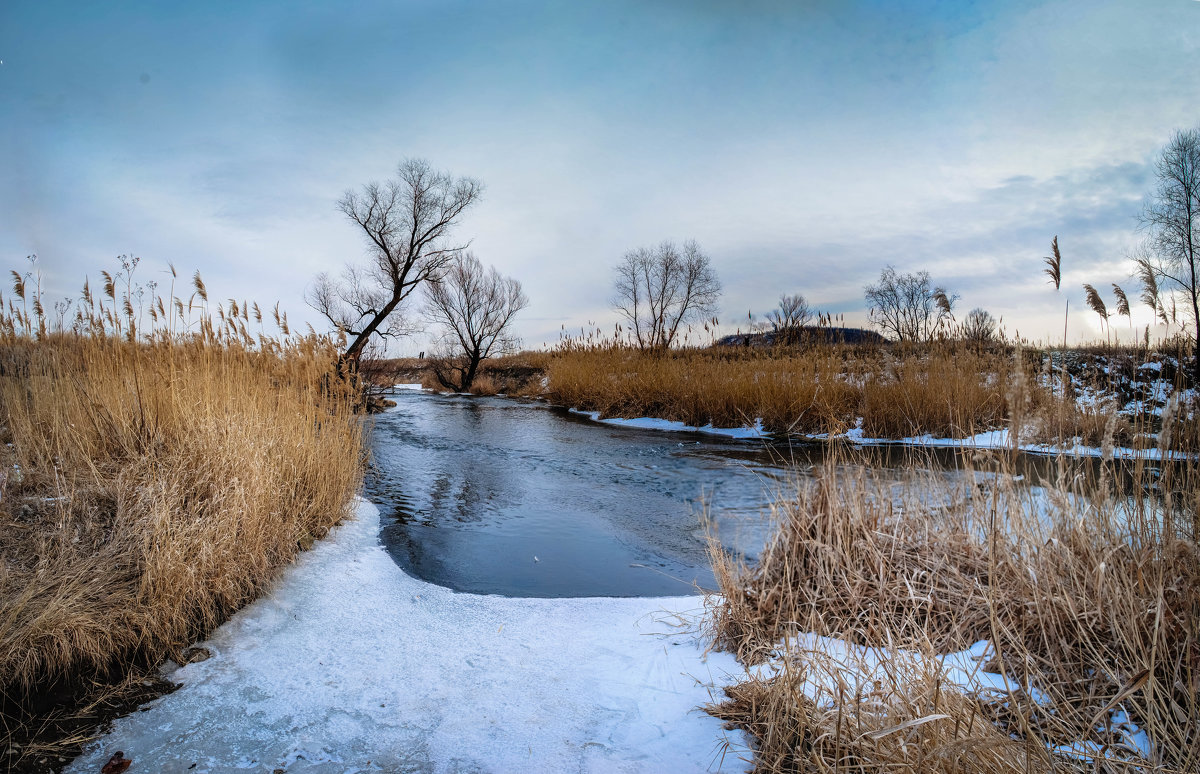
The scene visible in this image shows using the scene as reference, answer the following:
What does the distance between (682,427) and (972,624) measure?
1000 cm

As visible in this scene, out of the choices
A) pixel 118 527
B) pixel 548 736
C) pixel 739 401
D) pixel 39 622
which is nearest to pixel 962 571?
pixel 548 736

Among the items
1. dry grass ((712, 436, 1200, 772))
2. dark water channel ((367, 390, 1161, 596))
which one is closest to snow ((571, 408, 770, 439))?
dark water channel ((367, 390, 1161, 596))

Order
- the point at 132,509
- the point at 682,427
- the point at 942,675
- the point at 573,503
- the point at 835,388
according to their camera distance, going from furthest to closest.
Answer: the point at 682,427 < the point at 835,388 < the point at 573,503 < the point at 132,509 < the point at 942,675

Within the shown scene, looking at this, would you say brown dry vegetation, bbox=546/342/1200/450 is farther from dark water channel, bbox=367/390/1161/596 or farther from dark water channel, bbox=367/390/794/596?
dark water channel, bbox=367/390/794/596

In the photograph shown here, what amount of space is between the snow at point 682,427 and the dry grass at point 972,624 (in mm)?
7545

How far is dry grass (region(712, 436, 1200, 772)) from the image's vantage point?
1.56 m

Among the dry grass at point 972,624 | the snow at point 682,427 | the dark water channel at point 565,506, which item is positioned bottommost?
the dark water channel at point 565,506

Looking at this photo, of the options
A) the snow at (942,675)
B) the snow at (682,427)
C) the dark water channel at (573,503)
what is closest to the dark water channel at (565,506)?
the dark water channel at (573,503)

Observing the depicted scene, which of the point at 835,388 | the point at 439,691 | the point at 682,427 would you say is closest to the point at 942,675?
the point at 439,691

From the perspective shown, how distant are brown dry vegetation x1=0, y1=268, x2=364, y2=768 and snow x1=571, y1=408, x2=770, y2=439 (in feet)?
24.8

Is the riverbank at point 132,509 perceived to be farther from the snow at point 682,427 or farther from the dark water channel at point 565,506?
the snow at point 682,427

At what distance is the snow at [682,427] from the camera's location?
11344 millimetres

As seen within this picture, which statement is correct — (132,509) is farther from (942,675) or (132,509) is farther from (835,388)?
(835,388)

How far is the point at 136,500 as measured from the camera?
3443 millimetres
